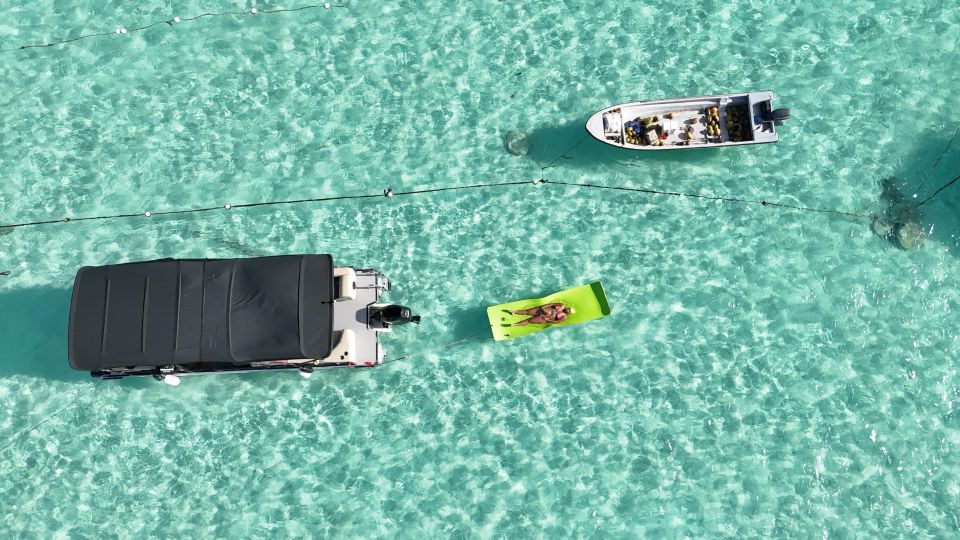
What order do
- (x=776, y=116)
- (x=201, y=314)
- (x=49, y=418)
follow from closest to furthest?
(x=201, y=314) < (x=49, y=418) < (x=776, y=116)

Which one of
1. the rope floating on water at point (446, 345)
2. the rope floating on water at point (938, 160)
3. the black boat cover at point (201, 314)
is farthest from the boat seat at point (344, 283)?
the rope floating on water at point (938, 160)

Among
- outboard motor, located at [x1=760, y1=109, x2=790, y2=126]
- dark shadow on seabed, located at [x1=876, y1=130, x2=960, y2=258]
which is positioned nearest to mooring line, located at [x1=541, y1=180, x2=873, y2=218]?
dark shadow on seabed, located at [x1=876, y1=130, x2=960, y2=258]

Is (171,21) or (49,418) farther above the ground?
(171,21)

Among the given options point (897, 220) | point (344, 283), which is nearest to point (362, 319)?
point (344, 283)

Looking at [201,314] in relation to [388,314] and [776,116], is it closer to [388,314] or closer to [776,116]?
[388,314]

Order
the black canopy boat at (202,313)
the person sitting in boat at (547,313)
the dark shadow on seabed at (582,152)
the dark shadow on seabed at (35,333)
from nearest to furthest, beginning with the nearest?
the black canopy boat at (202,313)
the person sitting in boat at (547,313)
the dark shadow on seabed at (35,333)
the dark shadow on seabed at (582,152)

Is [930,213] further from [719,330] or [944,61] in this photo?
[719,330]

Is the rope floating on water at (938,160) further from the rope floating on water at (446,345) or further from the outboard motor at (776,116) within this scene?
the rope floating on water at (446,345)
